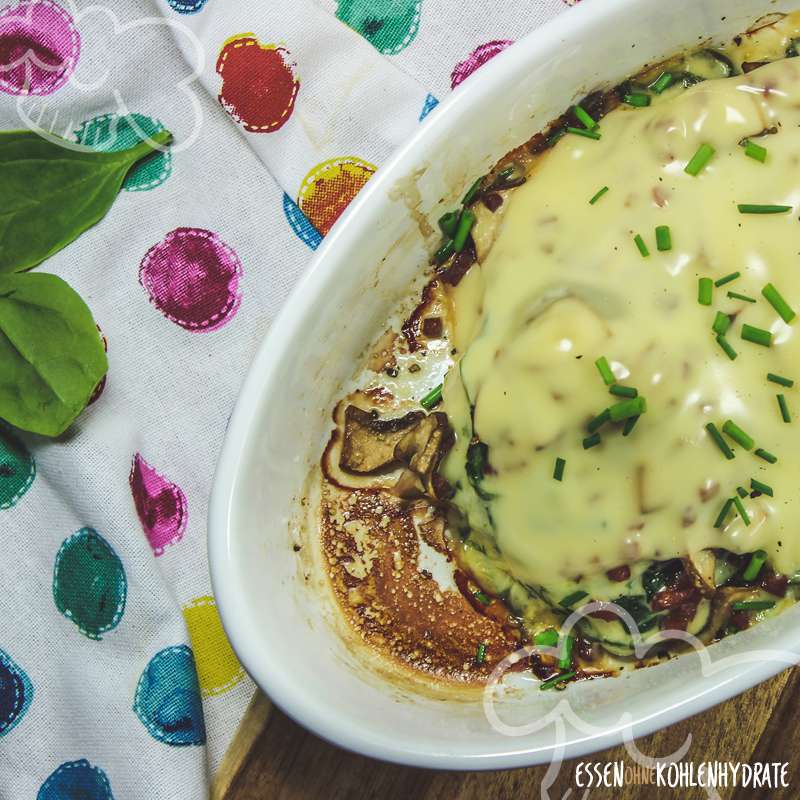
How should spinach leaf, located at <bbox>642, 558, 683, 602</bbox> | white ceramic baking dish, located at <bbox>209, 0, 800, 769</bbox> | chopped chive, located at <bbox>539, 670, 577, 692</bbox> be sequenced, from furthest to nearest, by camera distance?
chopped chive, located at <bbox>539, 670, 577, 692</bbox> < spinach leaf, located at <bbox>642, 558, 683, 602</bbox> < white ceramic baking dish, located at <bbox>209, 0, 800, 769</bbox>

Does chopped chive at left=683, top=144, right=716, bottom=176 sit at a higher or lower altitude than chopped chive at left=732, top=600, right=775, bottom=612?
higher

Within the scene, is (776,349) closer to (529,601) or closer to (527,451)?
(527,451)

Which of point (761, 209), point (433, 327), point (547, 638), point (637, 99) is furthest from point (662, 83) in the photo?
point (547, 638)

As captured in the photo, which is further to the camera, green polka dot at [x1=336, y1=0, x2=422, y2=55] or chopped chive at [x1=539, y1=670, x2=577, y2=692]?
green polka dot at [x1=336, y1=0, x2=422, y2=55]

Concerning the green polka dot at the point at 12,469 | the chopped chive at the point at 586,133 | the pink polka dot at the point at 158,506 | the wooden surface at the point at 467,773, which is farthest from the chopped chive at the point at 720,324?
the green polka dot at the point at 12,469

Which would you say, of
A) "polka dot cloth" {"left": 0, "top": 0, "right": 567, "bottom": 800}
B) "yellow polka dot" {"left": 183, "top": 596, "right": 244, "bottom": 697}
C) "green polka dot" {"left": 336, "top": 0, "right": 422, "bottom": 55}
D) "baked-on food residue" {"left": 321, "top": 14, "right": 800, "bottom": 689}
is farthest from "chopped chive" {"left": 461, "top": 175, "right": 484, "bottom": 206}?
"yellow polka dot" {"left": 183, "top": 596, "right": 244, "bottom": 697}

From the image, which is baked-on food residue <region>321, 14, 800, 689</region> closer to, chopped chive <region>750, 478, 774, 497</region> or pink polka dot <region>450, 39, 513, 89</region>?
chopped chive <region>750, 478, 774, 497</region>

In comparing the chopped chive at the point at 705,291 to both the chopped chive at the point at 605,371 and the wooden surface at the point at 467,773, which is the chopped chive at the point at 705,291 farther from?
the wooden surface at the point at 467,773
